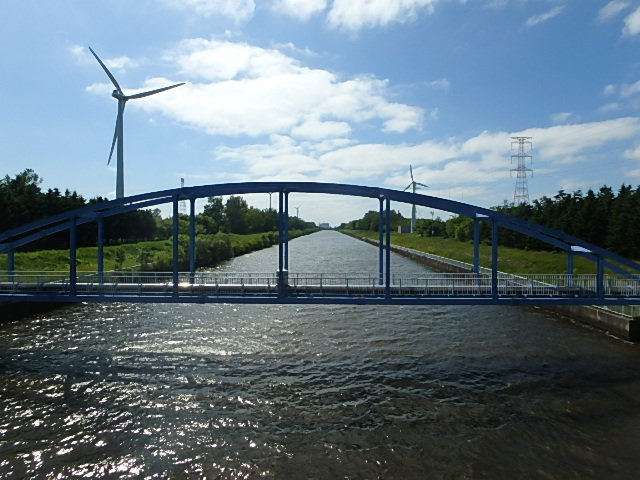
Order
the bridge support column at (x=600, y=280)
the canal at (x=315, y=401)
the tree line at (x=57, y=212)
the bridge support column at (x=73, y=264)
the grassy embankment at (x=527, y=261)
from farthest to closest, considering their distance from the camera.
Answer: the tree line at (x=57, y=212) → the grassy embankment at (x=527, y=261) → the bridge support column at (x=73, y=264) → the bridge support column at (x=600, y=280) → the canal at (x=315, y=401)

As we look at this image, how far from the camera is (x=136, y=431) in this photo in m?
15.1

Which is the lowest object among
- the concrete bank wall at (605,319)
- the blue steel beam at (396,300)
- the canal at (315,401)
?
the canal at (315,401)

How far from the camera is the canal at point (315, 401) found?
1327 centimetres

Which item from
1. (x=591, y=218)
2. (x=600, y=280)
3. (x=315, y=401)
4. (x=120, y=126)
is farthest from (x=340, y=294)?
(x=591, y=218)

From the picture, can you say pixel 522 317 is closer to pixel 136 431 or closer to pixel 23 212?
pixel 136 431

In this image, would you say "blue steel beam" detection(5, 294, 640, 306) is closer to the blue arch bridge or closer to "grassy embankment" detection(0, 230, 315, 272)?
the blue arch bridge

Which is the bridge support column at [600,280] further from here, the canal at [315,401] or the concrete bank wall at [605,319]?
the concrete bank wall at [605,319]

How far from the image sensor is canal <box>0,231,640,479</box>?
13.3m

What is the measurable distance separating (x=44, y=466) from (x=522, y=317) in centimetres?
3029

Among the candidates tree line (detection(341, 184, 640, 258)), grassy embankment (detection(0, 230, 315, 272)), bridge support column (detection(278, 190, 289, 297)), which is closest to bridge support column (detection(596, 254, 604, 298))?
bridge support column (detection(278, 190, 289, 297))

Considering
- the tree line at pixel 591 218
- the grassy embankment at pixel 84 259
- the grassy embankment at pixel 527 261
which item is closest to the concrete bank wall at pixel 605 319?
the grassy embankment at pixel 527 261

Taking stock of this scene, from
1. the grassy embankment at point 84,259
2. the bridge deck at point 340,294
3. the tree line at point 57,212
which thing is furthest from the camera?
the tree line at point 57,212

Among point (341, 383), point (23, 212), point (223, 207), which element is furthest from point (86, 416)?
point (223, 207)

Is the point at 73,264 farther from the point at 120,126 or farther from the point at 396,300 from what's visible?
the point at 120,126
